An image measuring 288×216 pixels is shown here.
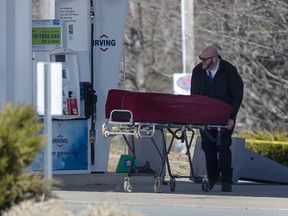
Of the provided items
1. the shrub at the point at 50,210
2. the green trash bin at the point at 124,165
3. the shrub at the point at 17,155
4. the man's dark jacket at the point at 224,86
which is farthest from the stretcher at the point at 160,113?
the shrub at the point at 50,210

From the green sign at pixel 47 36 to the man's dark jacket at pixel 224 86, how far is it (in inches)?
98.5

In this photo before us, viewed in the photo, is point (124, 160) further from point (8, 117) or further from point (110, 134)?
point (8, 117)

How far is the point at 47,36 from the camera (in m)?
16.7

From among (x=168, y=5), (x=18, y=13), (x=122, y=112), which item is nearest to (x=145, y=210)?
(x=122, y=112)

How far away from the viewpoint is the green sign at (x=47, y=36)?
1659 centimetres

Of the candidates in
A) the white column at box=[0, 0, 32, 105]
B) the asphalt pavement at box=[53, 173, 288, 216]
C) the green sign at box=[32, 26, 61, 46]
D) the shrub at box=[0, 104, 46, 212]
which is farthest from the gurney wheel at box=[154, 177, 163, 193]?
the shrub at box=[0, 104, 46, 212]

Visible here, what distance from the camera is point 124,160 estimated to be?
17.7 m

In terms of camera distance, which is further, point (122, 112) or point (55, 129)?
point (55, 129)

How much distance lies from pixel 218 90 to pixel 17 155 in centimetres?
670

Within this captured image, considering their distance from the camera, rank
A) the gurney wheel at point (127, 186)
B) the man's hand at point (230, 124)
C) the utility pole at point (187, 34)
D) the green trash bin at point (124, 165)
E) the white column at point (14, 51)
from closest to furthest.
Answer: the white column at point (14, 51) < the man's hand at point (230, 124) < the gurney wheel at point (127, 186) < the green trash bin at point (124, 165) < the utility pole at point (187, 34)

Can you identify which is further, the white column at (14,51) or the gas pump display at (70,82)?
the gas pump display at (70,82)

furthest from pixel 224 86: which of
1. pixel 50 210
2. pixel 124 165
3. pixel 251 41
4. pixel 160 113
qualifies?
pixel 251 41

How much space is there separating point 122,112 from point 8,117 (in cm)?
527

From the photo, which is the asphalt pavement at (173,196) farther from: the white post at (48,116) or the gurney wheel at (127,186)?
the white post at (48,116)
